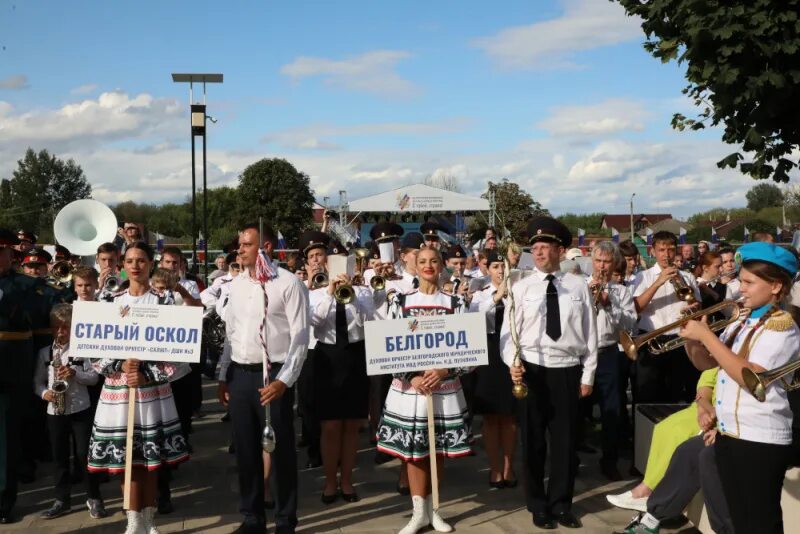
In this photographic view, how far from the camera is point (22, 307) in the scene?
6.22 meters

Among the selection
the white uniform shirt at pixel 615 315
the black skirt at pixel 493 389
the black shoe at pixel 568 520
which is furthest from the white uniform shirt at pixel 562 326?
the white uniform shirt at pixel 615 315

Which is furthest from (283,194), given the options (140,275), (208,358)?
(140,275)

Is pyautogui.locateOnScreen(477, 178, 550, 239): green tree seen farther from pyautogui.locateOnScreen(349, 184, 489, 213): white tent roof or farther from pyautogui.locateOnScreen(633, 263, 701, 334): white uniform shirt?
pyautogui.locateOnScreen(633, 263, 701, 334): white uniform shirt

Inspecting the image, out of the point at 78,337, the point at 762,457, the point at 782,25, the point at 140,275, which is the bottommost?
the point at 762,457

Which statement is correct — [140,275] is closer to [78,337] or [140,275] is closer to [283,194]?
[78,337]

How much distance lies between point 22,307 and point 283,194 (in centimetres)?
5398

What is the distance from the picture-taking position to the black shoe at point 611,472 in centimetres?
693

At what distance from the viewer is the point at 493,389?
6824mm

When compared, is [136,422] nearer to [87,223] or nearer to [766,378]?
[766,378]

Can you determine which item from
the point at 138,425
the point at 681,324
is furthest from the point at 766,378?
the point at 138,425

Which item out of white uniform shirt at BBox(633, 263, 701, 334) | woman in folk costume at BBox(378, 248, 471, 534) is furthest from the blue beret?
white uniform shirt at BBox(633, 263, 701, 334)

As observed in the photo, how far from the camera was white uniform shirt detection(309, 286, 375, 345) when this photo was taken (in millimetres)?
6602

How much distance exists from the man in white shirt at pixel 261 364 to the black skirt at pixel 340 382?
108cm

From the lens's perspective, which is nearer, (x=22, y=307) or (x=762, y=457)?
(x=762, y=457)
